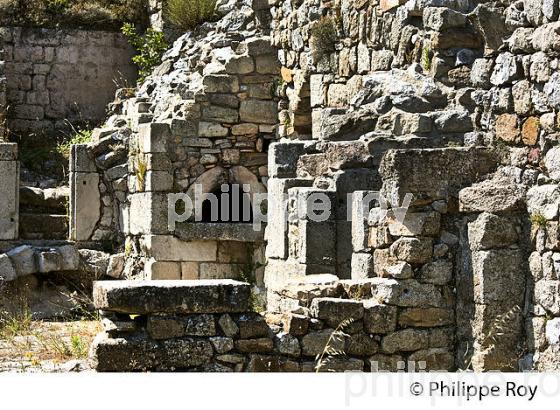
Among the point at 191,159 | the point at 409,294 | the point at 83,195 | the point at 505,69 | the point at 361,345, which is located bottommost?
the point at 361,345

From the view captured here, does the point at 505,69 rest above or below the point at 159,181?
above

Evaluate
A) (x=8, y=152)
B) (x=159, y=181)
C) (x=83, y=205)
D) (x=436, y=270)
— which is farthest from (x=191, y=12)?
(x=436, y=270)

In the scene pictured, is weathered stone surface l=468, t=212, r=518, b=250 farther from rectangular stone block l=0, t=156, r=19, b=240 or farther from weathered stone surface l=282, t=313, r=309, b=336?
rectangular stone block l=0, t=156, r=19, b=240

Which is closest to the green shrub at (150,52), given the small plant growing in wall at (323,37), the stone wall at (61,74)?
the stone wall at (61,74)

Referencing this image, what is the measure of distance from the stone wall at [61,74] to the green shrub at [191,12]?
1768 mm

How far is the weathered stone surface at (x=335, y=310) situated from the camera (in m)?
9.83

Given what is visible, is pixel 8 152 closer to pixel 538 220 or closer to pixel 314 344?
pixel 314 344

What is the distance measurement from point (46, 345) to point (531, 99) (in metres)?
4.38

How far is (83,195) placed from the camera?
645 inches

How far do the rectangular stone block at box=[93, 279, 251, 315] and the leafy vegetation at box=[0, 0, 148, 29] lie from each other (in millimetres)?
9977

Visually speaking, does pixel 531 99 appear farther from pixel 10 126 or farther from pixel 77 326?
pixel 10 126

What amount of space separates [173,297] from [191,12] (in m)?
8.37

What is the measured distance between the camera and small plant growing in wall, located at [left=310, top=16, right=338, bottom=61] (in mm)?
14141

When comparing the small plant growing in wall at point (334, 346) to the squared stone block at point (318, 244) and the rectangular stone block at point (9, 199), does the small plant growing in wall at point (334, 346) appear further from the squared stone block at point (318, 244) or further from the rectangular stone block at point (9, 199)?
the rectangular stone block at point (9, 199)
